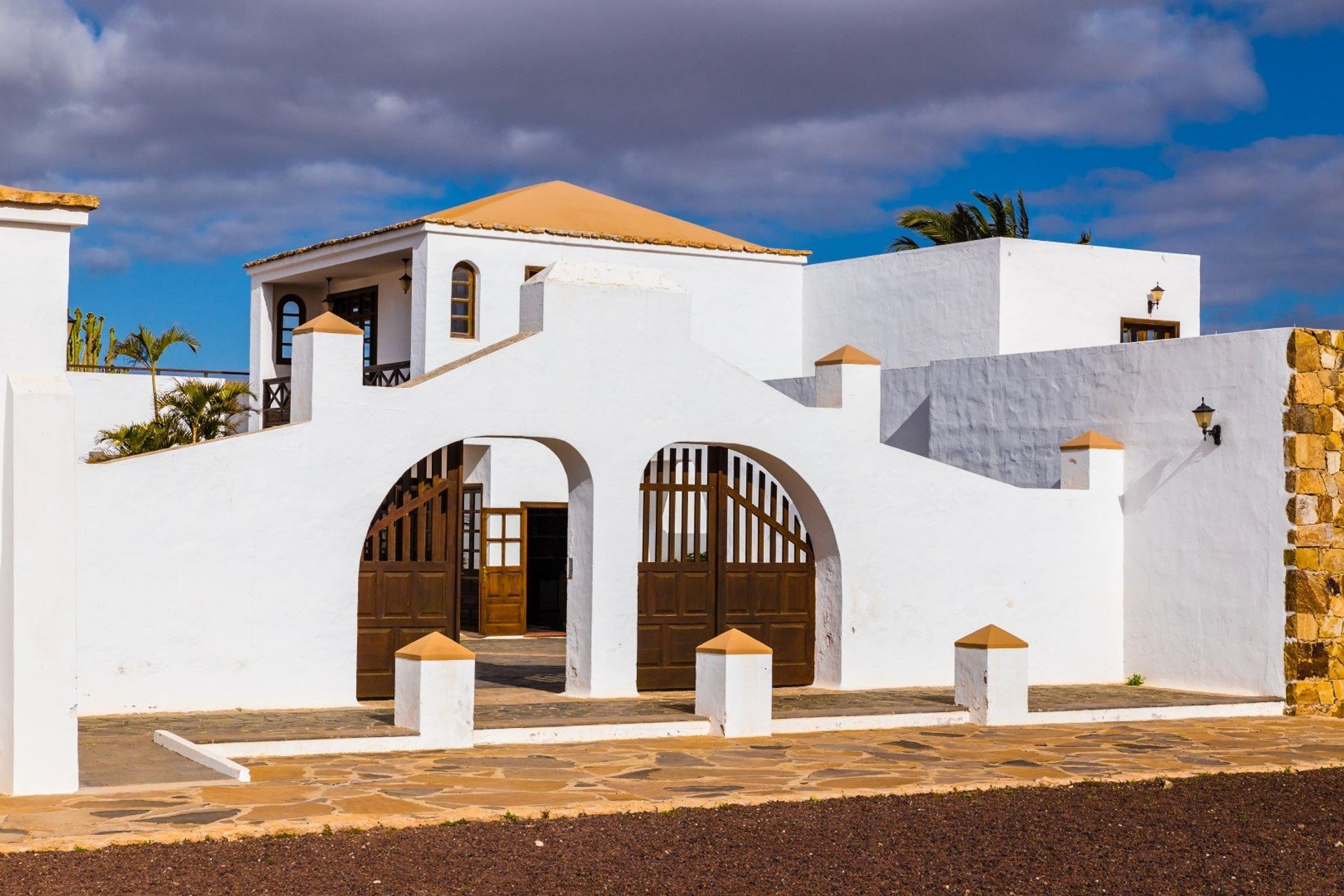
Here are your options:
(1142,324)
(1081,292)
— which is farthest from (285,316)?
(1142,324)

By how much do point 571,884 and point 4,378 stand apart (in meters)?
4.50

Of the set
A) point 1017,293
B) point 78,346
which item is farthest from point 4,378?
point 78,346

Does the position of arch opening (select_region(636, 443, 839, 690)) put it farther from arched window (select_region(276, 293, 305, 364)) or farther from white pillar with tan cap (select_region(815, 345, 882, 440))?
arched window (select_region(276, 293, 305, 364))

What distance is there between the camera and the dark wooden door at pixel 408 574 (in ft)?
42.1

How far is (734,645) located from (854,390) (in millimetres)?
3946

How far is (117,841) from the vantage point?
740 cm

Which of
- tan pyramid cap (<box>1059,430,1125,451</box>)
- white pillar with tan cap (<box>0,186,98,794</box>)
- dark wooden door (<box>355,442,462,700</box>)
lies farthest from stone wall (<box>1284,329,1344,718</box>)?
white pillar with tan cap (<box>0,186,98,794</box>)

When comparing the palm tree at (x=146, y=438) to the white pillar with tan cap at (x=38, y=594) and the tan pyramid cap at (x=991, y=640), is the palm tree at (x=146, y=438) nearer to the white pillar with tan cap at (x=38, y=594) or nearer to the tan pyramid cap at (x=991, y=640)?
the tan pyramid cap at (x=991, y=640)

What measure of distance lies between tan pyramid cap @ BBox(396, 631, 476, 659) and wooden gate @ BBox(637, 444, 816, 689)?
10.7ft

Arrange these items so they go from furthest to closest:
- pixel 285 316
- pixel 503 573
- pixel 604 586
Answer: pixel 285 316, pixel 503 573, pixel 604 586

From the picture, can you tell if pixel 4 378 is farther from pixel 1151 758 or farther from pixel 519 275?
pixel 519 275

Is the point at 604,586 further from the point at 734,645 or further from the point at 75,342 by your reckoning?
the point at 75,342

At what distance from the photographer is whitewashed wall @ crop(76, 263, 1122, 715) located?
38.7 ft

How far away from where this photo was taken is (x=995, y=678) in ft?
41.4
